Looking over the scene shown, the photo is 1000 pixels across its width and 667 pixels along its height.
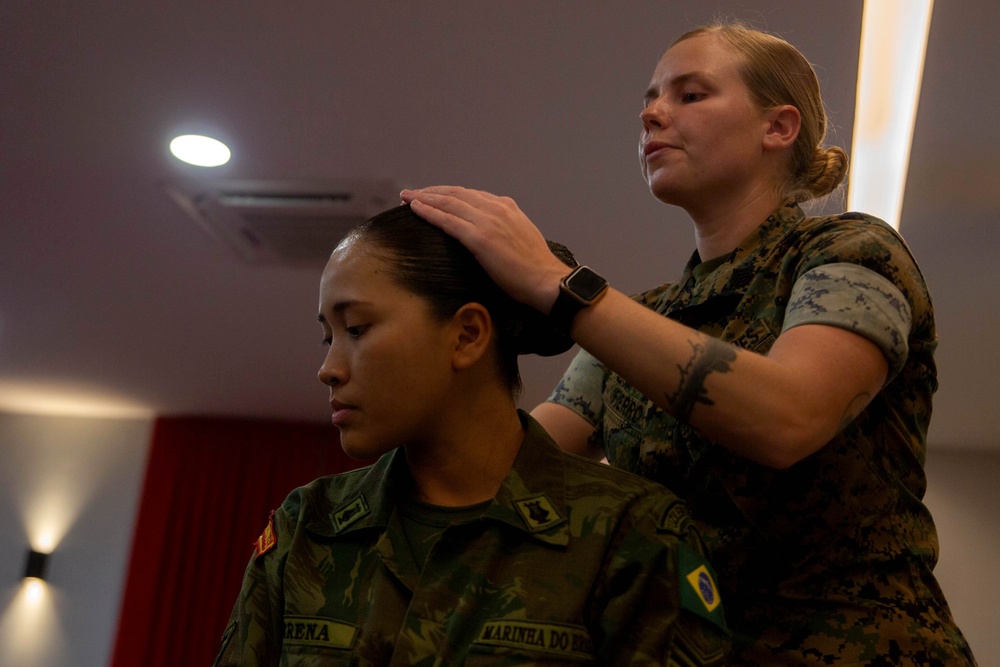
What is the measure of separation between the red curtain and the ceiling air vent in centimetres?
336

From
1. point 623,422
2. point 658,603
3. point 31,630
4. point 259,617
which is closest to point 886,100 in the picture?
point 623,422

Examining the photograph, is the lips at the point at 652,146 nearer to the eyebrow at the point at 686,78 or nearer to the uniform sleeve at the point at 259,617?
the eyebrow at the point at 686,78

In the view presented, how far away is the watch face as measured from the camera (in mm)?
1103

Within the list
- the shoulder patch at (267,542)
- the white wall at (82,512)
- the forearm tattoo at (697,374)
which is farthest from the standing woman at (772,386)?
the white wall at (82,512)

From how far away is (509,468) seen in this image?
123 cm

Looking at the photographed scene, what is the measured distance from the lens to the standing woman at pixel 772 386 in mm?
1072

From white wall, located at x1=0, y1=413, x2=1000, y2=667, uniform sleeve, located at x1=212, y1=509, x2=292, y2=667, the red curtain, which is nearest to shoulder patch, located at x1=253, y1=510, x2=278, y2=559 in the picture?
uniform sleeve, located at x1=212, y1=509, x2=292, y2=667

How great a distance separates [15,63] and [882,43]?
2.54 meters

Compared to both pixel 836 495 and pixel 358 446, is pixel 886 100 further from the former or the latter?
pixel 358 446

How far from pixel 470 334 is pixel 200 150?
2.58 metres

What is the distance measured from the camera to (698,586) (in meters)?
1.08

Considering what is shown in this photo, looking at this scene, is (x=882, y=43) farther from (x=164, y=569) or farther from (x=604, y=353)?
(x=164, y=569)

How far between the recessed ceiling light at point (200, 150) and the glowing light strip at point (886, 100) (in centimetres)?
211

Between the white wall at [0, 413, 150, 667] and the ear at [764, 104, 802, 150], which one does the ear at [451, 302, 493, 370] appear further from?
A: the white wall at [0, 413, 150, 667]
